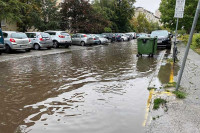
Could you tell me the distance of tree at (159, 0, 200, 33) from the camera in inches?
1167

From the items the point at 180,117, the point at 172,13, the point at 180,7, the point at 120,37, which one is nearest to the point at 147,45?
the point at 180,7

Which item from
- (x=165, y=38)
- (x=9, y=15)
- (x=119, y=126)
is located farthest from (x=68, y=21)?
(x=119, y=126)

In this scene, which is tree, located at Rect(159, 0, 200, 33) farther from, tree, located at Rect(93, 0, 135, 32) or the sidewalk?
the sidewalk

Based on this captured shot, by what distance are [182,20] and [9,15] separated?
79.7 ft

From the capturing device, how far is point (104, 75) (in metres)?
8.23

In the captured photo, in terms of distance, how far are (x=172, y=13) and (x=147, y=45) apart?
22249mm

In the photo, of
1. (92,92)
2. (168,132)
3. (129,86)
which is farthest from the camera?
(129,86)

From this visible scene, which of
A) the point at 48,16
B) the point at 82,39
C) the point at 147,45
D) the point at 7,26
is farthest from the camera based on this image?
the point at 48,16

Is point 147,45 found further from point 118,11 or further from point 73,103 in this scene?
→ point 118,11

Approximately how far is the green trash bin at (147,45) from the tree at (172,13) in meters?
19.2

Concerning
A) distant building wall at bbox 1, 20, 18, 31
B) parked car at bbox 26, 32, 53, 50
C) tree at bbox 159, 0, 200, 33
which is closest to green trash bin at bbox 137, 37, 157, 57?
parked car at bbox 26, 32, 53, 50

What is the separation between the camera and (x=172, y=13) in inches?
1293

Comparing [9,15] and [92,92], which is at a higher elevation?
[9,15]

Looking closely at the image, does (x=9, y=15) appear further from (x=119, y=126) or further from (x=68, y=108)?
(x=119, y=126)
